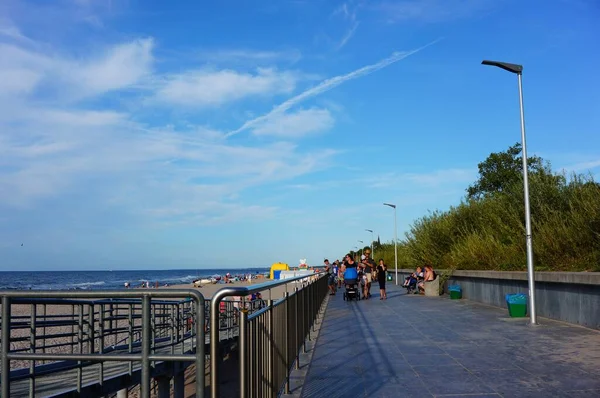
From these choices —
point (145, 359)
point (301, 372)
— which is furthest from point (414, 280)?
point (145, 359)

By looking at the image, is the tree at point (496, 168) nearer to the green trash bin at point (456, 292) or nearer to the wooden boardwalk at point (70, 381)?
the green trash bin at point (456, 292)

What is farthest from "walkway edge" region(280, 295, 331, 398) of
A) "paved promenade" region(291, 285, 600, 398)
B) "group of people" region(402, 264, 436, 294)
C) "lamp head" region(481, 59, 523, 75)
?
"group of people" region(402, 264, 436, 294)

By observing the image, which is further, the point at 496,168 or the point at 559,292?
the point at 496,168

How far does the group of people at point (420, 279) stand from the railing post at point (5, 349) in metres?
22.5

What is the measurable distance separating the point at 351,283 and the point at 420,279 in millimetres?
5858

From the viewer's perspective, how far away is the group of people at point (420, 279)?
990 inches

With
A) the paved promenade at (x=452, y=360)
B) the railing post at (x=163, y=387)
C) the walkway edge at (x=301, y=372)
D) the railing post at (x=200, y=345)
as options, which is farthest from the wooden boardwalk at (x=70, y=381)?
the railing post at (x=200, y=345)

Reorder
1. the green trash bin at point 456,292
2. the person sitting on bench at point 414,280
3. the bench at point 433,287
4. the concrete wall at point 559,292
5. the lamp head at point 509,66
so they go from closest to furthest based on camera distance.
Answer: the concrete wall at point 559,292 → the lamp head at point 509,66 → the green trash bin at point 456,292 → the bench at point 433,287 → the person sitting on bench at point 414,280

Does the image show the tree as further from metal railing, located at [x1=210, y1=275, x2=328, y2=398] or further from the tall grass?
metal railing, located at [x1=210, y1=275, x2=328, y2=398]

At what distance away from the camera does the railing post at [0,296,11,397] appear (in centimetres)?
396

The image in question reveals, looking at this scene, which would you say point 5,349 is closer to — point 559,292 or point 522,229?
point 559,292

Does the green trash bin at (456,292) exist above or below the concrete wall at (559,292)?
below

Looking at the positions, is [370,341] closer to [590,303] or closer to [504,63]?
[590,303]

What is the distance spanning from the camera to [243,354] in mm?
3857
